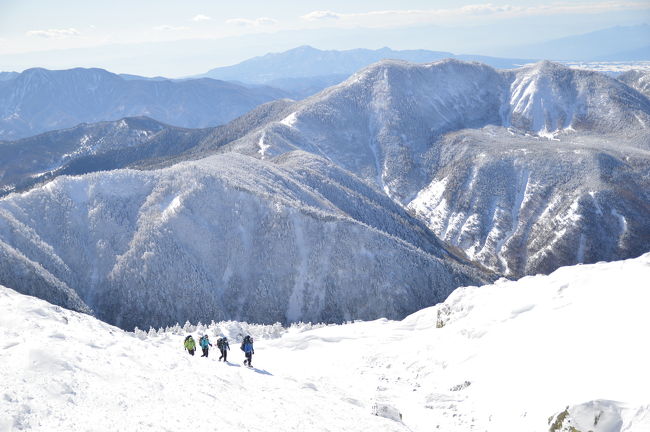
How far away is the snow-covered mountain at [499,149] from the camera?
10956cm

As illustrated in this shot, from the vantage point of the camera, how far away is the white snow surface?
1666 centimetres

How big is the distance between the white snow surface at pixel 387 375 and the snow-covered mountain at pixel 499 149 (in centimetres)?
8569

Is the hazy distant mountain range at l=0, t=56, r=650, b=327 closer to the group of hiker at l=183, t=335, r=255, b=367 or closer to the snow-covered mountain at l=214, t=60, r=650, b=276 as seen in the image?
the snow-covered mountain at l=214, t=60, r=650, b=276

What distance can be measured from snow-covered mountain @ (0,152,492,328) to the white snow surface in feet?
89.5

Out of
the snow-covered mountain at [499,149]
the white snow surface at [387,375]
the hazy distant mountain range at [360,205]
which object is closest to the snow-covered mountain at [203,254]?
the hazy distant mountain range at [360,205]

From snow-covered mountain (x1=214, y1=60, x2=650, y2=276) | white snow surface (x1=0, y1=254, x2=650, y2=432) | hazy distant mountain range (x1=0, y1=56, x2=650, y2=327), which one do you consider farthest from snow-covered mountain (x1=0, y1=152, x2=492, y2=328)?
snow-covered mountain (x1=214, y1=60, x2=650, y2=276)

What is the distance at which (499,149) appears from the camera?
136625 millimetres

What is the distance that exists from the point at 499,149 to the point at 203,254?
345 ft

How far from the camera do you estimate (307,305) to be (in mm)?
60219

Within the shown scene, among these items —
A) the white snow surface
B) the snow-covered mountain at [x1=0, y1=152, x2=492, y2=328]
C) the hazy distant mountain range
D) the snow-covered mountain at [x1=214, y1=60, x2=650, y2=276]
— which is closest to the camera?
the white snow surface

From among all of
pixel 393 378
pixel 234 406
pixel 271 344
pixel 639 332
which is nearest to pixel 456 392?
pixel 393 378

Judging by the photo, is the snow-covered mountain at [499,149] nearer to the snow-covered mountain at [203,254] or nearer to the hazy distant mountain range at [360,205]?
the hazy distant mountain range at [360,205]

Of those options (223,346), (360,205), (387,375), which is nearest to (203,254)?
(223,346)

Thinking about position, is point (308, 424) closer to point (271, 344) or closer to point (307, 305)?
point (271, 344)
